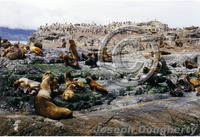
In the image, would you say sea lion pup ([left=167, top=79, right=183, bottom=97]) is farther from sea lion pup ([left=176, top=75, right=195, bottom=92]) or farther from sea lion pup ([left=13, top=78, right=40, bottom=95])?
sea lion pup ([left=13, top=78, right=40, bottom=95])

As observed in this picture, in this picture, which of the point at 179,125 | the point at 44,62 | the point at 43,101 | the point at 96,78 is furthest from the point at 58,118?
the point at 44,62

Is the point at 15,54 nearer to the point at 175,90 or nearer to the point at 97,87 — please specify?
the point at 97,87

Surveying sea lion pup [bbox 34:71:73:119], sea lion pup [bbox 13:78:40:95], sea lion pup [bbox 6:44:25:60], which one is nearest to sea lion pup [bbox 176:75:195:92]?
sea lion pup [bbox 34:71:73:119]

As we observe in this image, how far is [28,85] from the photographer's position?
5.47 meters

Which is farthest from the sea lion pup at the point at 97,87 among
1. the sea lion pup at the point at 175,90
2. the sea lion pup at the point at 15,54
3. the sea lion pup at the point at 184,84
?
the sea lion pup at the point at 184,84

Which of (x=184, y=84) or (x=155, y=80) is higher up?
(x=155, y=80)

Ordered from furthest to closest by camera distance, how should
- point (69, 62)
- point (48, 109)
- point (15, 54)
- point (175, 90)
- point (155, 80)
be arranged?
point (69, 62), point (155, 80), point (15, 54), point (175, 90), point (48, 109)

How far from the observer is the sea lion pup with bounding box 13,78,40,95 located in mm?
5355

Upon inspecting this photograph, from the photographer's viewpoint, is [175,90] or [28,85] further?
[175,90]

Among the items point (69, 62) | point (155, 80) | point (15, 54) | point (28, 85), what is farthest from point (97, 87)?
point (15, 54)

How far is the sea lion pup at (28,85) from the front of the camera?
5.35 m

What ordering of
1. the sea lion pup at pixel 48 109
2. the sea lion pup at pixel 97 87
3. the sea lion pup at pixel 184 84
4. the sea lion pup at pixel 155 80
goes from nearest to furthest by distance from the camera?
the sea lion pup at pixel 48 109 → the sea lion pup at pixel 97 87 → the sea lion pup at pixel 155 80 → the sea lion pup at pixel 184 84

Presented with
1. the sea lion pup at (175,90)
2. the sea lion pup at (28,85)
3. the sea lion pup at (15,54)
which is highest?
the sea lion pup at (15,54)

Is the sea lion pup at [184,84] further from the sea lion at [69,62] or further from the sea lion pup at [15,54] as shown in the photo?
the sea lion pup at [15,54]
